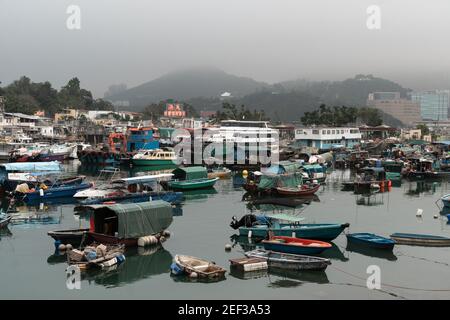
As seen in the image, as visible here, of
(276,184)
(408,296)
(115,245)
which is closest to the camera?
(408,296)

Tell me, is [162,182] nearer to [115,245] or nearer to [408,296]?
[115,245]

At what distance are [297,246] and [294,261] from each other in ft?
3.67

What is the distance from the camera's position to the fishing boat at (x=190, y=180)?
38938 mm

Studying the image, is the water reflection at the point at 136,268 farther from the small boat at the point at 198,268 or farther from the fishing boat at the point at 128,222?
the small boat at the point at 198,268

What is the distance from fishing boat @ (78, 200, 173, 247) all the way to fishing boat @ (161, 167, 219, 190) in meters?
15.3

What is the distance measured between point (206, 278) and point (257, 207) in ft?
48.5

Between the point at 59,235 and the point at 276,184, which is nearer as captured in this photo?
the point at 59,235

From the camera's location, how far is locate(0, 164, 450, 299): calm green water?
17.2m

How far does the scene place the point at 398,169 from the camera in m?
50.4

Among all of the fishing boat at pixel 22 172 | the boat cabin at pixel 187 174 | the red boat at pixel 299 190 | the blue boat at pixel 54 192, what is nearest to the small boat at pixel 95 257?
the blue boat at pixel 54 192

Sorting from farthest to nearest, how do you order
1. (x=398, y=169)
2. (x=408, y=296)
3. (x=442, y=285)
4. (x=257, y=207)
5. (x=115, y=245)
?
(x=398, y=169) < (x=257, y=207) < (x=115, y=245) < (x=442, y=285) < (x=408, y=296)

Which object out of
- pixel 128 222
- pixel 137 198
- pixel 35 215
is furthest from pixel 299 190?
pixel 35 215

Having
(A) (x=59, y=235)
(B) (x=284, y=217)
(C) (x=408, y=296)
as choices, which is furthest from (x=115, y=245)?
(C) (x=408, y=296)

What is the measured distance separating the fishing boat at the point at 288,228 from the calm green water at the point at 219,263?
0.67 meters
